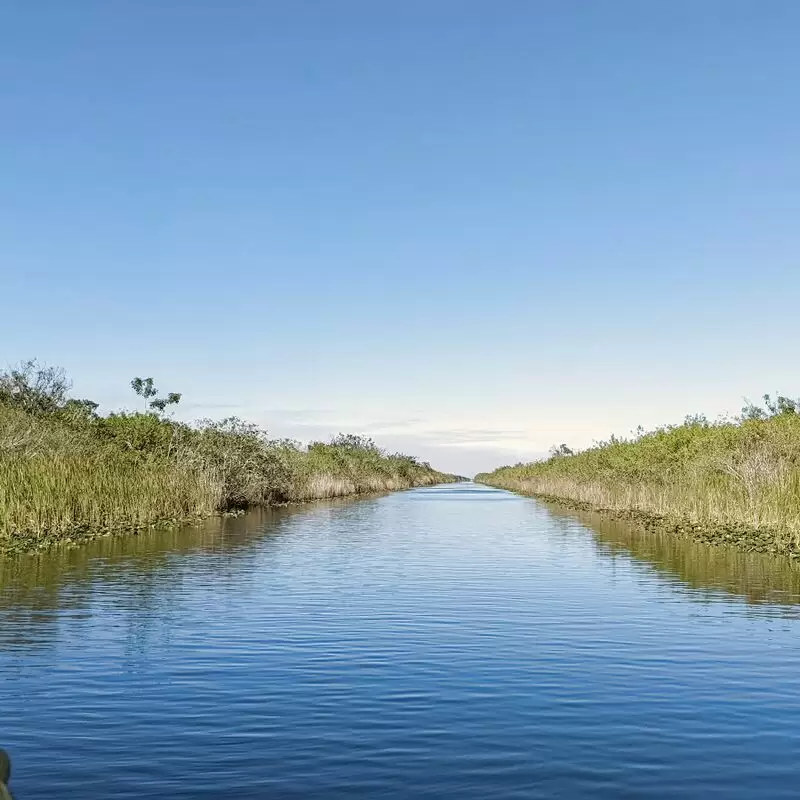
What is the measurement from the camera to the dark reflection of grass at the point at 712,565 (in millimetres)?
22469

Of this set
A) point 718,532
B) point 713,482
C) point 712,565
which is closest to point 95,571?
point 712,565

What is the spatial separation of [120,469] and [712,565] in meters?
23.9

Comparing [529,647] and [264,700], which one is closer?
[264,700]

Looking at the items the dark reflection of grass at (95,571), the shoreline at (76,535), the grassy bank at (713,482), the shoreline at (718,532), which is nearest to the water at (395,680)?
the dark reflection of grass at (95,571)

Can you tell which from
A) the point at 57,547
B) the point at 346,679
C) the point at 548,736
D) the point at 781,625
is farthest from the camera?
the point at 57,547

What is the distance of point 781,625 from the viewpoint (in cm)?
1772

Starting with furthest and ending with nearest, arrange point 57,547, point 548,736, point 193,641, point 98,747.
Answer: point 57,547 → point 193,641 → point 548,736 → point 98,747

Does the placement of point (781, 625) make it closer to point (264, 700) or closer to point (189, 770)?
point (264, 700)

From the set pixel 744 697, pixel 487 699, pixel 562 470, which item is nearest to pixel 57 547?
pixel 487 699

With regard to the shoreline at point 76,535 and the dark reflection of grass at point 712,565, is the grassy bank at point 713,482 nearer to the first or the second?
the dark reflection of grass at point 712,565

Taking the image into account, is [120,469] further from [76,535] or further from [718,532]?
[718,532]

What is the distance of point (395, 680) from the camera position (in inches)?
514

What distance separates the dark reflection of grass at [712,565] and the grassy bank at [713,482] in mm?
1053

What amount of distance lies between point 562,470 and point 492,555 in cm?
5389
